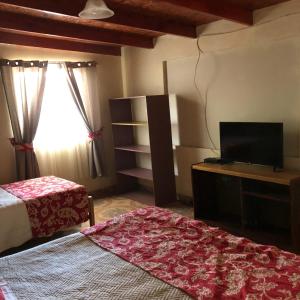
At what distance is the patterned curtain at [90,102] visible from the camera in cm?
476

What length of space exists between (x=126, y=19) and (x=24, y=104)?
5.91 ft

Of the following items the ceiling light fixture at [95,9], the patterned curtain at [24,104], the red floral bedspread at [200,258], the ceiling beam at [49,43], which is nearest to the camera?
the red floral bedspread at [200,258]

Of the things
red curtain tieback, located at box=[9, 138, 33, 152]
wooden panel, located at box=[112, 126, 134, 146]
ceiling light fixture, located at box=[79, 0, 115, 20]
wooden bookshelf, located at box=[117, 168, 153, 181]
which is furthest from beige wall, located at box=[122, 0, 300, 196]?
red curtain tieback, located at box=[9, 138, 33, 152]

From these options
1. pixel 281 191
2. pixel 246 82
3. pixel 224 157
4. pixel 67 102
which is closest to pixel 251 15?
pixel 246 82

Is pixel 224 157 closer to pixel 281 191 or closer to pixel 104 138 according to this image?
pixel 281 191

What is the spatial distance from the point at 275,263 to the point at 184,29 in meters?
3.14

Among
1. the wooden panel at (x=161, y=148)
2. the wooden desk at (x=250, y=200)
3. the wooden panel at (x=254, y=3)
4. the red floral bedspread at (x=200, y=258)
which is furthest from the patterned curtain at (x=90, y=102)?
the red floral bedspread at (x=200, y=258)

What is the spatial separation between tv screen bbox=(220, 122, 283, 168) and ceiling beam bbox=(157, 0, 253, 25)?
1.10 m

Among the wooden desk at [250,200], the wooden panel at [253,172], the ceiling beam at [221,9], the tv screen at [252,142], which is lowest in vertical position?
the wooden desk at [250,200]

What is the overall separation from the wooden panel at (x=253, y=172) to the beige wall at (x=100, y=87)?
2021 millimetres

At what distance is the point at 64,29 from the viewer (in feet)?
12.8

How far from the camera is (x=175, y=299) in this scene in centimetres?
141

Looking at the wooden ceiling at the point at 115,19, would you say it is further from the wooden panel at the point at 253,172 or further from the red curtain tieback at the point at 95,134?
the wooden panel at the point at 253,172

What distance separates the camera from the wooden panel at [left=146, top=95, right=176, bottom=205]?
14.4ft
